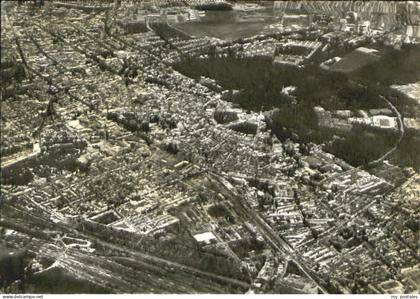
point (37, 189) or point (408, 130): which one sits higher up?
point (408, 130)

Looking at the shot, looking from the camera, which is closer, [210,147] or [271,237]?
[271,237]

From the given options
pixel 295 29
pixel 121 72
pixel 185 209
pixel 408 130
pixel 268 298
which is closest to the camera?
pixel 268 298

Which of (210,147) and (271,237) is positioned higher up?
(210,147)

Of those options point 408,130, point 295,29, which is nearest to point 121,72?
point 295,29


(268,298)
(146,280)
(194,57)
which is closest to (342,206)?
(268,298)

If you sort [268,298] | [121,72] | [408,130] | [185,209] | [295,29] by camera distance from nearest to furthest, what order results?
[268,298]
[185,209]
[408,130]
[121,72]
[295,29]

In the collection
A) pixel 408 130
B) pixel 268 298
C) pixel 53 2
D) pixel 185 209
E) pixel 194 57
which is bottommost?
pixel 268 298

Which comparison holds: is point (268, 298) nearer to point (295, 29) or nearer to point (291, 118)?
point (291, 118)

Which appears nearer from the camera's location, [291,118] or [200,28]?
[291,118]
